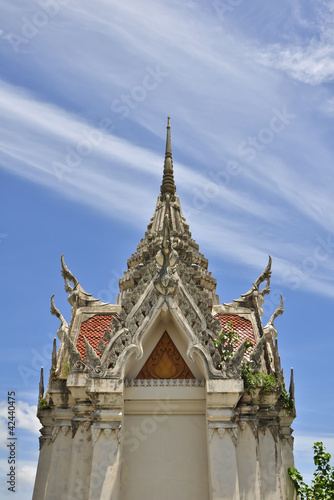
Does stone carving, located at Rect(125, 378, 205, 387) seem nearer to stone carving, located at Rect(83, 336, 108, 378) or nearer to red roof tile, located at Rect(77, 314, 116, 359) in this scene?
stone carving, located at Rect(83, 336, 108, 378)

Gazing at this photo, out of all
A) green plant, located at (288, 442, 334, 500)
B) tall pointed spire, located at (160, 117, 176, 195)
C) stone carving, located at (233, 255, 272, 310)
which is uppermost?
tall pointed spire, located at (160, 117, 176, 195)

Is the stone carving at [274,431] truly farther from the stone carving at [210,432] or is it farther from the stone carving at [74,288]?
the stone carving at [74,288]

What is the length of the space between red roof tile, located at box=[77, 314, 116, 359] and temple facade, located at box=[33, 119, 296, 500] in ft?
3.71

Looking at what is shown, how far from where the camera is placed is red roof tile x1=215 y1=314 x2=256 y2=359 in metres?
16.4

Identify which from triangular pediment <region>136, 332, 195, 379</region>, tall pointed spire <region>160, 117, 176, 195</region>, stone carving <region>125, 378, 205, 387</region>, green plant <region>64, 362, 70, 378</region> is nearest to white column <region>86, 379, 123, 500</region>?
stone carving <region>125, 378, 205, 387</region>

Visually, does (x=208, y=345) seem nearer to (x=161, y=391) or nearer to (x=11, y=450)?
(x=161, y=391)

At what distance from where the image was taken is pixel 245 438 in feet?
43.3

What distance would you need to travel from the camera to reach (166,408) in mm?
13500

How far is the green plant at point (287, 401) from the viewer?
50.4 feet

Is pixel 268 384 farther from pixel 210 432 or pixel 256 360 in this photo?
pixel 210 432

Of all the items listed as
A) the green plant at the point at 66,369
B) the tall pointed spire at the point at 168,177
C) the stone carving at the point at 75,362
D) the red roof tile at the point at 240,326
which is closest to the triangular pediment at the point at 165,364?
the stone carving at the point at 75,362

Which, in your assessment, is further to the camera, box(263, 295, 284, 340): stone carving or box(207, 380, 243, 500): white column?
box(263, 295, 284, 340): stone carving

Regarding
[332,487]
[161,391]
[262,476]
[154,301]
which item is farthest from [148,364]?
[332,487]

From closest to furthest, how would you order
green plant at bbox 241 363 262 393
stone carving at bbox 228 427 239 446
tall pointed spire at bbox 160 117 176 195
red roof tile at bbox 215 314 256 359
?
1. stone carving at bbox 228 427 239 446
2. green plant at bbox 241 363 262 393
3. red roof tile at bbox 215 314 256 359
4. tall pointed spire at bbox 160 117 176 195
